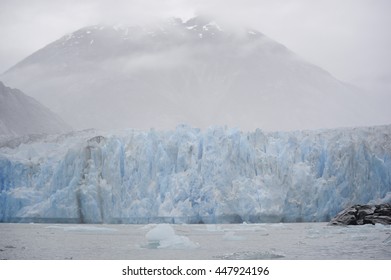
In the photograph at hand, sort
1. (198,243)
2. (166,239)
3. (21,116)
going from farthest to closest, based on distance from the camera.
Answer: (21,116) → (198,243) → (166,239)

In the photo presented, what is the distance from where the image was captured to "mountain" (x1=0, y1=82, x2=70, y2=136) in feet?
84.3

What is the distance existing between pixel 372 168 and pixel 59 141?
11.2 m

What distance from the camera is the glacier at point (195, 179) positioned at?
19141mm

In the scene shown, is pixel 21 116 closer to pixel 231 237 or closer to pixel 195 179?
pixel 195 179

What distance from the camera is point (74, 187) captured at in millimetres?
18938

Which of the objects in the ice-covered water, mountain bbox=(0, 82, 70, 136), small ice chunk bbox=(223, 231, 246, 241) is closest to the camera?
the ice-covered water

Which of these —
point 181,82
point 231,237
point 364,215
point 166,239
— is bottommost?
point 364,215

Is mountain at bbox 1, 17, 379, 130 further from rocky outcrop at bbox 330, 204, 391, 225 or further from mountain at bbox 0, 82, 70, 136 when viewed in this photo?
rocky outcrop at bbox 330, 204, 391, 225

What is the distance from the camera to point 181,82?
4650cm

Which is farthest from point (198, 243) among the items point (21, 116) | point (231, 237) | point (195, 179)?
point (21, 116)

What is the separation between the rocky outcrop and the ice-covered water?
55 cm

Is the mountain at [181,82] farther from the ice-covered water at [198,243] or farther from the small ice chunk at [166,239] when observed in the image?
the small ice chunk at [166,239]

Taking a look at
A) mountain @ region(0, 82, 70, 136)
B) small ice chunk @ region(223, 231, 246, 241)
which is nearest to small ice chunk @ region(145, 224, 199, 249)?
small ice chunk @ region(223, 231, 246, 241)

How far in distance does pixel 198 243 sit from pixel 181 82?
A: 33.1m
